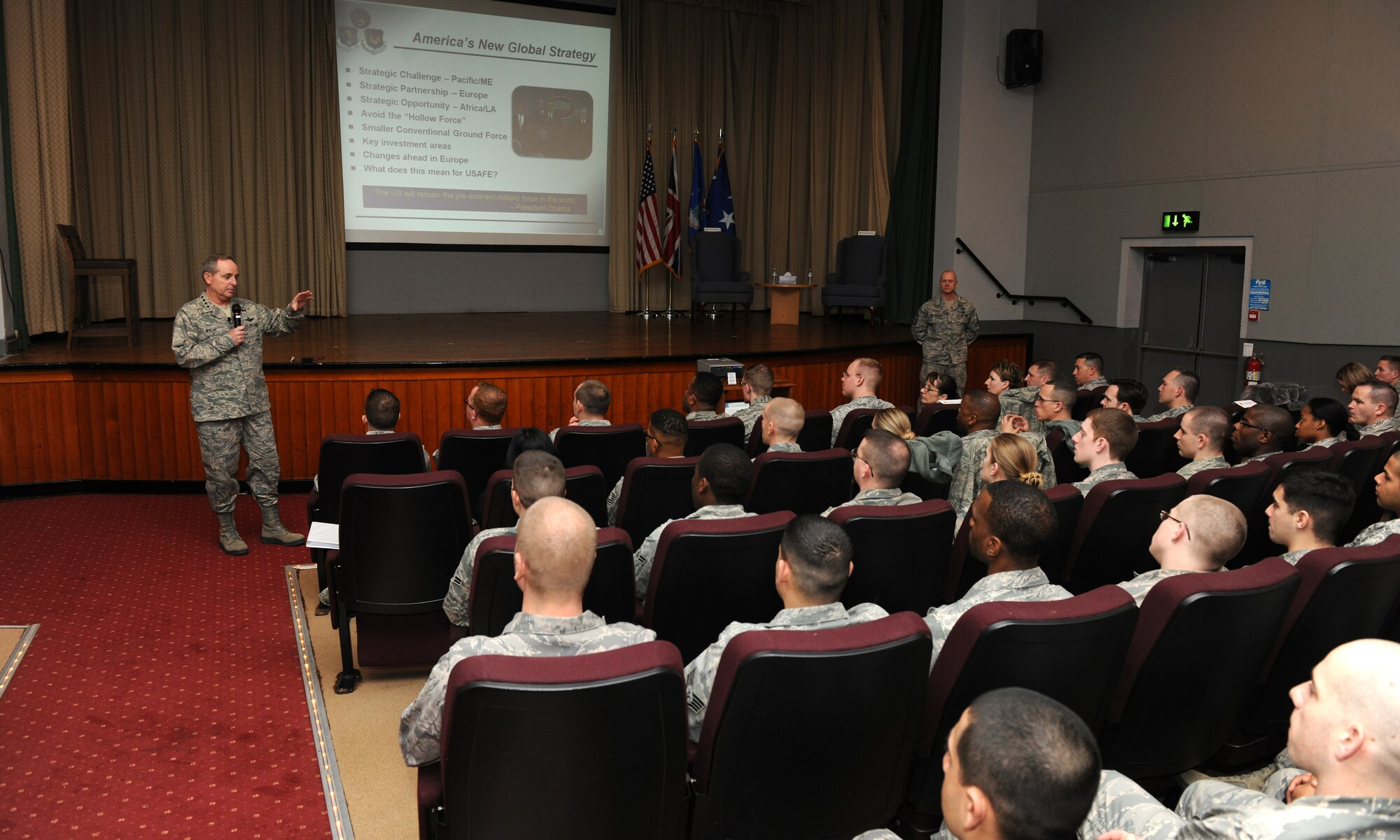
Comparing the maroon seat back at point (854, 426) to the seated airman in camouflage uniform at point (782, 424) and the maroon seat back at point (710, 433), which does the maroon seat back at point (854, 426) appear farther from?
the seated airman in camouflage uniform at point (782, 424)

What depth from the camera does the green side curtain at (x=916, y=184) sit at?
11.1 meters

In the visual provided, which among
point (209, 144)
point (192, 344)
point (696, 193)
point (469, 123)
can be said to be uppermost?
point (469, 123)

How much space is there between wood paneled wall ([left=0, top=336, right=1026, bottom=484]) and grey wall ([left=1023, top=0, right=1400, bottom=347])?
576 cm

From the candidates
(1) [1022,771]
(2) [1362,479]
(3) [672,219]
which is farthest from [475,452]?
(3) [672,219]

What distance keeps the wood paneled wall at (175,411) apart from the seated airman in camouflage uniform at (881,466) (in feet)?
12.9

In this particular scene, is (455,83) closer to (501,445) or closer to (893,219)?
(893,219)

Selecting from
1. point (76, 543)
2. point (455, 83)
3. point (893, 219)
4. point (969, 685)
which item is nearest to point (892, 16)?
point (893, 219)

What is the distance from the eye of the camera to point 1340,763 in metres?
1.46

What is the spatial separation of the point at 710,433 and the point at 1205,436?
2.10 metres

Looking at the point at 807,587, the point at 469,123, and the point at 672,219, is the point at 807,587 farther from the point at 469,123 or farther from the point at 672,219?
the point at 672,219

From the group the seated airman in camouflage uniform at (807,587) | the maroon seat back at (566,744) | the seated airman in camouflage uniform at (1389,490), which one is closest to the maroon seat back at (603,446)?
the seated airman in camouflage uniform at (807,587)

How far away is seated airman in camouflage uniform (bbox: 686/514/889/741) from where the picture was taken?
2203 millimetres

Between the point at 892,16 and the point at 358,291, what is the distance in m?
6.54

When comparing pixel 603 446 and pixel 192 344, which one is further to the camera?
pixel 192 344
